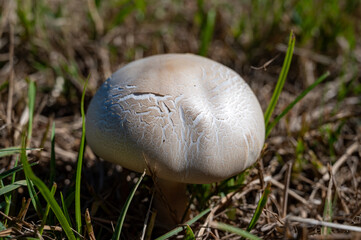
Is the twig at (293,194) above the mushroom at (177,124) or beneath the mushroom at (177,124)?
beneath

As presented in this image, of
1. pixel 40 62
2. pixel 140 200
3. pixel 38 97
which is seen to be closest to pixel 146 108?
pixel 140 200

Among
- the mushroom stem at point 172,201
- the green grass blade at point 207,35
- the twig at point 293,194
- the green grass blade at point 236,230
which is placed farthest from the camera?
the green grass blade at point 207,35

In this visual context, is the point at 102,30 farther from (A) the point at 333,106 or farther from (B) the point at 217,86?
(A) the point at 333,106

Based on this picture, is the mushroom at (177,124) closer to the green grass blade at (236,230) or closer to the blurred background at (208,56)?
the green grass blade at (236,230)

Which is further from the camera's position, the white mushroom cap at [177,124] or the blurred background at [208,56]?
the blurred background at [208,56]

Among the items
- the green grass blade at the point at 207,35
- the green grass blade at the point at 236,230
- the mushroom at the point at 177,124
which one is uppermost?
the green grass blade at the point at 207,35

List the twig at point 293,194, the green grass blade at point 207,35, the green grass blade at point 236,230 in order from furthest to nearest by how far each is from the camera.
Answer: the green grass blade at point 207,35 → the twig at point 293,194 → the green grass blade at point 236,230

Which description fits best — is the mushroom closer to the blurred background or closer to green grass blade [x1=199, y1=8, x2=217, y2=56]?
the blurred background

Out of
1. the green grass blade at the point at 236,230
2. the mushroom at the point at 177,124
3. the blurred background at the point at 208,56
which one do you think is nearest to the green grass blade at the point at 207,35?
the blurred background at the point at 208,56
